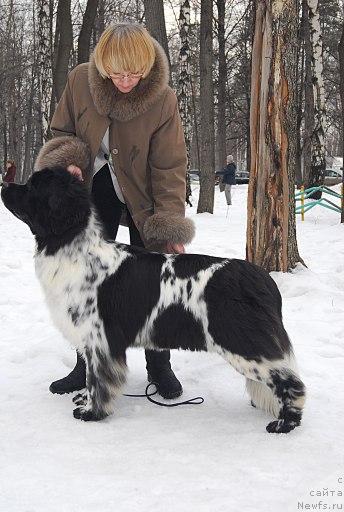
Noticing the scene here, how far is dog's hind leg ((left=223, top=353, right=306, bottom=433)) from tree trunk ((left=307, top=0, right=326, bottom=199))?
12.5 meters

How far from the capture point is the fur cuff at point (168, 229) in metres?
3.22

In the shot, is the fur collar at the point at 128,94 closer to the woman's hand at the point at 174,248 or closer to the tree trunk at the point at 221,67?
the woman's hand at the point at 174,248

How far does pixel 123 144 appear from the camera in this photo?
3.25m

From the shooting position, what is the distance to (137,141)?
3229 mm

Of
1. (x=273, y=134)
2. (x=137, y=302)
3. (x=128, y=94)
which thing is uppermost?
(x=128, y=94)

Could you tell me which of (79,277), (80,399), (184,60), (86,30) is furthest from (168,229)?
(86,30)

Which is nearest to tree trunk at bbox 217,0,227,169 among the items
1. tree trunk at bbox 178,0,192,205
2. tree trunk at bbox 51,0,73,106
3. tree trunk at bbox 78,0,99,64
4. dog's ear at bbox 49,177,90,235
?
tree trunk at bbox 178,0,192,205

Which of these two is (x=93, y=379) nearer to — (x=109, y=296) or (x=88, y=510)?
(x=109, y=296)

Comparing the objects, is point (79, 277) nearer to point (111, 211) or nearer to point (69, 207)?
point (69, 207)

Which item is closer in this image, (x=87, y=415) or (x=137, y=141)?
(x=87, y=415)

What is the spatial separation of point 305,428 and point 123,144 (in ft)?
6.45

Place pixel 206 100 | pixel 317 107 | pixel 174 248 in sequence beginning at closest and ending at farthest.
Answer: pixel 174 248, pixel 206 100, pixel 317 107

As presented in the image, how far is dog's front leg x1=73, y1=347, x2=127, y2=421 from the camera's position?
3.06m

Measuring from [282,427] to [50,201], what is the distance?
1766 mm
